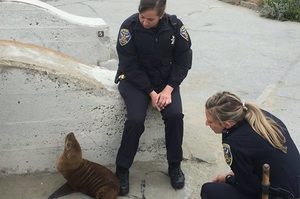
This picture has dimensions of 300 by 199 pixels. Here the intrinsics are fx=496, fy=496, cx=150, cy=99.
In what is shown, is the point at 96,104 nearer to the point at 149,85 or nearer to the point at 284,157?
the point at 149,85

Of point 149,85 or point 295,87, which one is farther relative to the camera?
point 295,87

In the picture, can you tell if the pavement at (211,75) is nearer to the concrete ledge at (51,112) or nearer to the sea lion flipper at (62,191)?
the sea lion flipper at (62,191)

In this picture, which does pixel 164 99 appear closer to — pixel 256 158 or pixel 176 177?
pixel 176 177

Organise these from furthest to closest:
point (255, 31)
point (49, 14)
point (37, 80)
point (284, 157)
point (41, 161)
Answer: point (255, 31)
point (49, 14)
point (41, 161)
point (37, 80)
point (284, 157)

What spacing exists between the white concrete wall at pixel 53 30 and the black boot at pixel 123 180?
3.00 meters

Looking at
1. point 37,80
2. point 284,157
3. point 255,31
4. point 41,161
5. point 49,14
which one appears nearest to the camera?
point 284,157

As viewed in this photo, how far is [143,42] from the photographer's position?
3.82m

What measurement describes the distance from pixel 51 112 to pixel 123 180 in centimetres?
78

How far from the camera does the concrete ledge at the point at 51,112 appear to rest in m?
3.77

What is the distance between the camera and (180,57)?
3939 millimetres

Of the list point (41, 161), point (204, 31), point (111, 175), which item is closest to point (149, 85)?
point (111, 175)

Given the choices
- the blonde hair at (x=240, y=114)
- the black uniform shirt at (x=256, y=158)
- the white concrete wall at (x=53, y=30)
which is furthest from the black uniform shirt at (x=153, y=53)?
the white concrete wall at (x=53, y=30)

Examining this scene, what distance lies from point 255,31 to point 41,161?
613 cm

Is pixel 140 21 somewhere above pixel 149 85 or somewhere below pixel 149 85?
above
